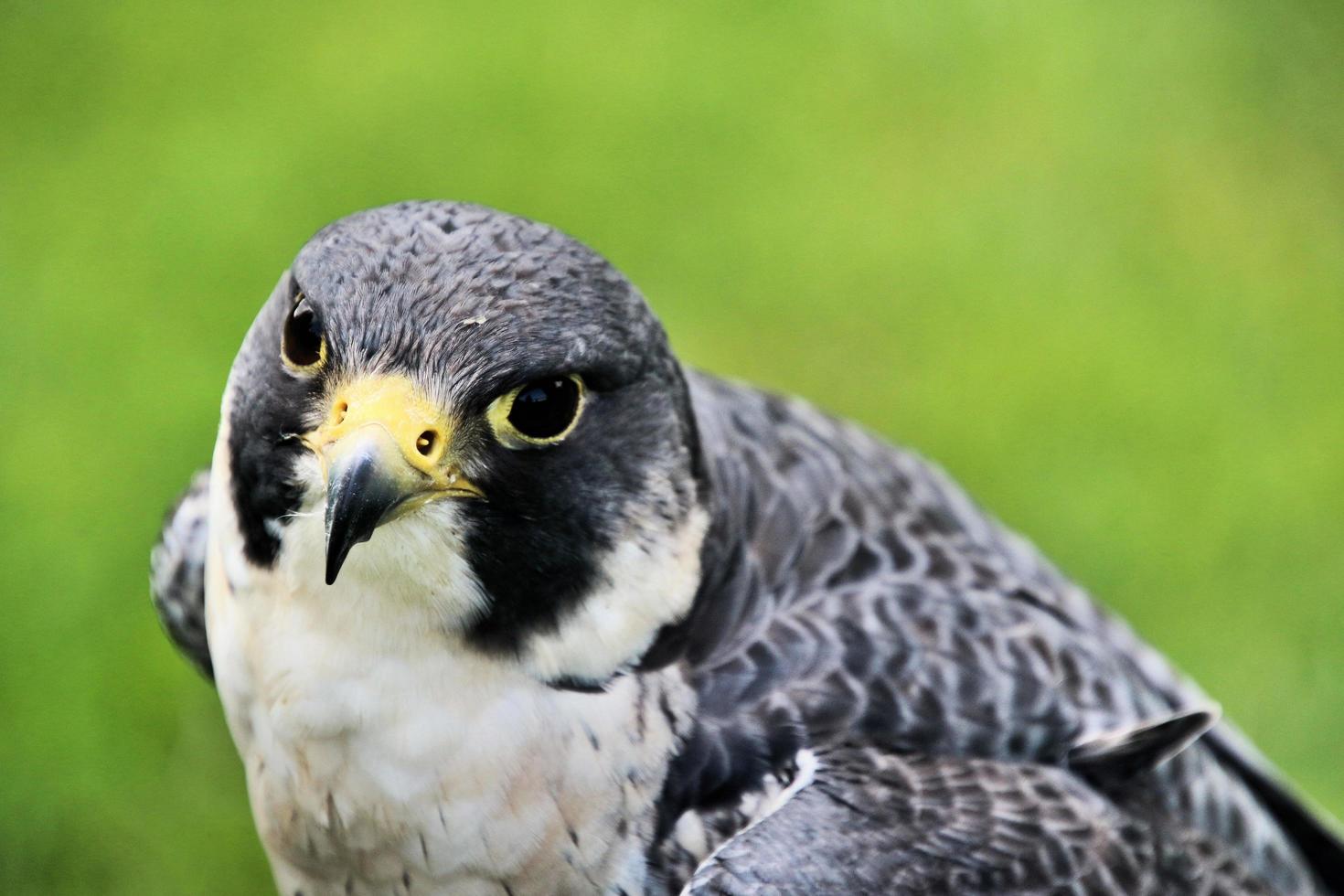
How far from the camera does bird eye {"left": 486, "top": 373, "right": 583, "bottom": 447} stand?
2.70 m

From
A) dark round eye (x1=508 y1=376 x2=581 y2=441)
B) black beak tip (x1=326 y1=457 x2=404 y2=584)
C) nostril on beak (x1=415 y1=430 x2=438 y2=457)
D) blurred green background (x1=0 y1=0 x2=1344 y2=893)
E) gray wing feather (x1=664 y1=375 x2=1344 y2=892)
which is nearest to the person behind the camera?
black beak tip (x1=326 y1=457 x2=404 y2=584)

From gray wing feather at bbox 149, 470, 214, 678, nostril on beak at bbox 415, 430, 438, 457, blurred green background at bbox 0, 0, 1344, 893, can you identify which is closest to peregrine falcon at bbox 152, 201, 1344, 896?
nostril on beak at bbox 415, 430, 438, 457

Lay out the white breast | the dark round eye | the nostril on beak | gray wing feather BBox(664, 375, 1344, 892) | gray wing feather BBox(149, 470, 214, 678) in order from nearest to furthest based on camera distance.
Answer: the nostril on beak, the dark round eye, the white breast, gray wing feather BBox(664, 375, 1344, 892), gray wing feather BBox(149, 470, 214, 678)

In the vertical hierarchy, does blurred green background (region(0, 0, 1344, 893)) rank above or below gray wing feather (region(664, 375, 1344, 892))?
above

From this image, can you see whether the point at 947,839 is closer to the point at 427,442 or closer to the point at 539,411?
the point at 539,411

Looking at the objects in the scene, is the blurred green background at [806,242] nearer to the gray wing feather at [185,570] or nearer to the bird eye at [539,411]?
the gray wing feather at [185,570]

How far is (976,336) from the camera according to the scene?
660 cm

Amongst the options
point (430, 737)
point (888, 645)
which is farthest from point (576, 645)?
point (888, 645)

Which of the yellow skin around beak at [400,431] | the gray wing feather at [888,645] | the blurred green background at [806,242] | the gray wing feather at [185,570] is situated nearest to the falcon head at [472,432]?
the yellow skin around beak at [400,431]

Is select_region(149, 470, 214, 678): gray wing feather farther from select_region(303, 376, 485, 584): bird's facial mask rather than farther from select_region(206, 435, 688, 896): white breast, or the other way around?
select_region(303, 376, 485, 584): bird's facial mask

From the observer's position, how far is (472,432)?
2.67 meters

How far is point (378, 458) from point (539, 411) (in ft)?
1.08

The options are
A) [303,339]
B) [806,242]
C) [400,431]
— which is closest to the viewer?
[400,431]

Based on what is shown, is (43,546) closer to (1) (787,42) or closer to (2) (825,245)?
(2) (825,245)
